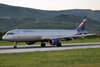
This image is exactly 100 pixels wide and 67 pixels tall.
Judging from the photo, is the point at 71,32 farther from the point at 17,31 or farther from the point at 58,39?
the point at 17,31

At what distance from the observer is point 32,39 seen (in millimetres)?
43219

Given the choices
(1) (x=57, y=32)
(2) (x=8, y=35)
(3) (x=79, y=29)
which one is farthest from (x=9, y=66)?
(3) (x=79, y=29)

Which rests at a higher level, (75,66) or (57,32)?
(57,32)

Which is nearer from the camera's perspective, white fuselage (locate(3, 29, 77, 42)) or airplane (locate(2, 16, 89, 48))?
white fuselage (locate(3, 29, 77, 42))

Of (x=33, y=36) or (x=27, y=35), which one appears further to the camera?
(x=33, y=36)

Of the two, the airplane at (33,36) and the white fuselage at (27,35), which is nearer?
the white fuselage at (27,35)

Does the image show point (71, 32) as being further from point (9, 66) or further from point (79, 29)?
point (9, 66)

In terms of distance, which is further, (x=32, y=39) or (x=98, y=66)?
(x=32, y=39)

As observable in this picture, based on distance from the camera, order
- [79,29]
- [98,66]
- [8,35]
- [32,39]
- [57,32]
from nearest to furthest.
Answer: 1. [98,66]
2. [8,35]
3. [32,39]
4. [57,32]
5. [79,29]

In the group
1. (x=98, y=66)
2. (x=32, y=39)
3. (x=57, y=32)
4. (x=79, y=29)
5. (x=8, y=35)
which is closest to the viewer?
(x=98, y=66)

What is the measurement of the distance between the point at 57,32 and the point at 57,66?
30.9 metres

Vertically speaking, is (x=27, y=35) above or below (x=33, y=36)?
above

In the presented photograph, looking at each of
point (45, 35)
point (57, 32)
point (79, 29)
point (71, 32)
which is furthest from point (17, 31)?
point (79, 29)

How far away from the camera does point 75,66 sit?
17609 mm
